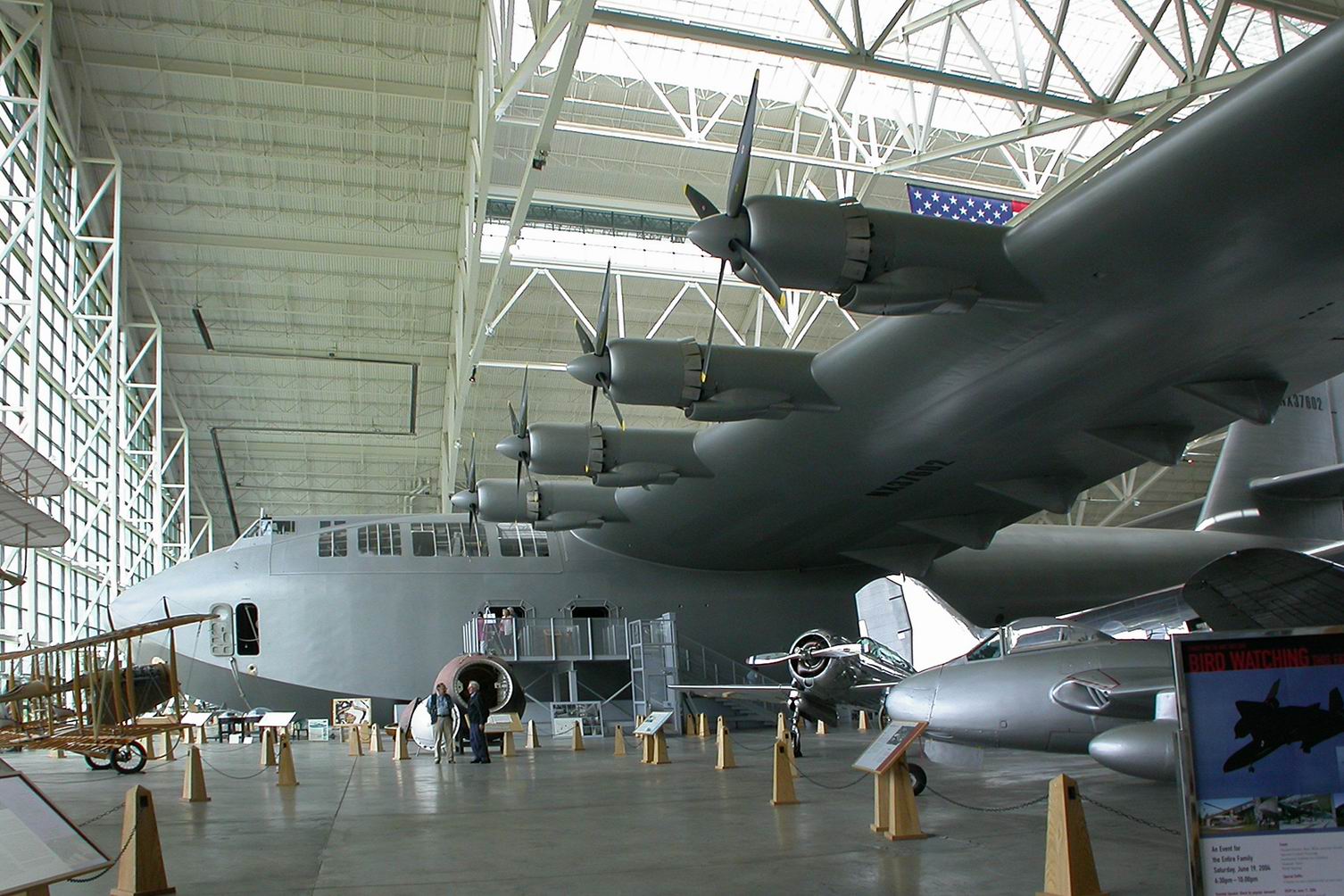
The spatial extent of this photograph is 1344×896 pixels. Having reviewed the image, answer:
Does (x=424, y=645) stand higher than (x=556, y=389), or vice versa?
(x=556, y=389)

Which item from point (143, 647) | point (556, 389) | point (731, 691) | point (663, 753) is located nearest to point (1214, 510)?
point (731, 691)

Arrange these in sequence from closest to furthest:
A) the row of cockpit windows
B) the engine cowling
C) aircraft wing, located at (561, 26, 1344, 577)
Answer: aircraft wing, located at (561, 26, 1344, 577) < the engine cowling < the row of cockpit windows

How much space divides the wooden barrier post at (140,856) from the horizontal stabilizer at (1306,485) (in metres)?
18.4

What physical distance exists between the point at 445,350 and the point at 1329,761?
3833 centimetres

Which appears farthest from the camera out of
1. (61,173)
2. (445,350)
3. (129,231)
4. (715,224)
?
(445,350)

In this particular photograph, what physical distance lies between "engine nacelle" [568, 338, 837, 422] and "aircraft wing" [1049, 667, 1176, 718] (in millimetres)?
5125

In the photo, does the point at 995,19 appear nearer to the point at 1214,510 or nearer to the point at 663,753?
the point at 1214,510

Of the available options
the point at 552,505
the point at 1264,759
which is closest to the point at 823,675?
the point at 552,505

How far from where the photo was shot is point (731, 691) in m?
16.0

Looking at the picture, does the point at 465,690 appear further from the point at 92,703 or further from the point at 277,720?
the point at 92,703

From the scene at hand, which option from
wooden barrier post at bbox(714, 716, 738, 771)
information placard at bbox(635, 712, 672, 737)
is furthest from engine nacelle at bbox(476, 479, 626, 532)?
wooden barrier post at bbox(714, 716, 738, 771)

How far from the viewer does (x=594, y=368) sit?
12945 millimetres

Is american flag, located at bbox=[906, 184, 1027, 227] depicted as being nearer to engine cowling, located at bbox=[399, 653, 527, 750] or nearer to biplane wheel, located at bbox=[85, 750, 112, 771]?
engine cowling, located at bbox=[399, 653, 527, 750]

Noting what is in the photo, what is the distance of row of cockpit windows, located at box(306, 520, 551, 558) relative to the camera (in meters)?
20.2
